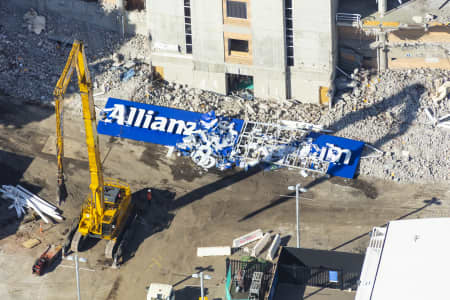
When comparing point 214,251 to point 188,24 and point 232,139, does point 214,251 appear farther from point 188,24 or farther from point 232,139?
point 188,24

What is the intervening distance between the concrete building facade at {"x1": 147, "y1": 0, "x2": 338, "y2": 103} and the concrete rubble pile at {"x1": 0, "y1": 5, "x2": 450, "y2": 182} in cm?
119

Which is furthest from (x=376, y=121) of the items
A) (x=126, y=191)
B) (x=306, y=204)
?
(x=126, y=191)

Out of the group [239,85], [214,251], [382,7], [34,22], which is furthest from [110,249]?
[382,7]

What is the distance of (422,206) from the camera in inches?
2366

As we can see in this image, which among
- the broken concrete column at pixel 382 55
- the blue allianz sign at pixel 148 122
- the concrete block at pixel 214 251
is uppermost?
Result: the broken concrete column at pixel 382 55

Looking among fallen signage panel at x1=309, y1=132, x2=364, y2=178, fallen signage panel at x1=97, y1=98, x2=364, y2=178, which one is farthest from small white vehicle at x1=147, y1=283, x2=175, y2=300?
fallen signage panel at x1=309, y1=132, x2=364, y2=178

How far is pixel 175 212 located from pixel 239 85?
13757 mm

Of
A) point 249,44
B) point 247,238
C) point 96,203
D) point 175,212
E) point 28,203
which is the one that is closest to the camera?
point 96,203

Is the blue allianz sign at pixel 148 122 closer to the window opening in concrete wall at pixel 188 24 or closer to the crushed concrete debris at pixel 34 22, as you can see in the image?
the window opening in concrete wall at pixel 188 24

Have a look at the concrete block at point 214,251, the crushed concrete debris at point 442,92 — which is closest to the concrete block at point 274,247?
the concrete block at point 214,251

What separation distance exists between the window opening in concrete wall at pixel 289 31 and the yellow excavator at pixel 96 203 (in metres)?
15.9

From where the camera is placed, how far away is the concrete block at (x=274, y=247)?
5703 centimetres

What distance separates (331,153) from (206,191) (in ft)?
30.2

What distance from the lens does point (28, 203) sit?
6094 centimetres
